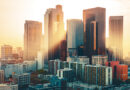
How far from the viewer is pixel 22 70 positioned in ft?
36.1

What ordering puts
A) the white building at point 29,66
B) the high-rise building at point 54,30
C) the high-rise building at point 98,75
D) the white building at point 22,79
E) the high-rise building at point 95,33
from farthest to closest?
the high-rise building at point 54,30 < the high-rise building at point 95,33 < the white building at point 29,66 < the high-rise building at point 98,75 < the white building at point 22,79

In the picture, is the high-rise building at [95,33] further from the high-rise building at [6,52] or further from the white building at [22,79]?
the white building at [22,79]

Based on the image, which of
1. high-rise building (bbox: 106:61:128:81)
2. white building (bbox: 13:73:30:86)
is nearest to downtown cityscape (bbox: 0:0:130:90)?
high-rise building (bbox: 106:61:128:81)

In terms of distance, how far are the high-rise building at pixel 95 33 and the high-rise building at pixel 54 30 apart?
81.9 inches

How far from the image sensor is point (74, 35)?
51.0 ft

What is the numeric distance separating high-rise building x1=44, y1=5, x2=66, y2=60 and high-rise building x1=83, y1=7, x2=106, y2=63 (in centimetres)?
208

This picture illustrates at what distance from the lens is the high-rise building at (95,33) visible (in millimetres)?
13992

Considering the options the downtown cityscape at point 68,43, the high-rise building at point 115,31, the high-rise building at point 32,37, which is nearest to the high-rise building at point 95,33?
the downtown cityscape at point 68,43

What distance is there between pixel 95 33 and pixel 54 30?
330 cm

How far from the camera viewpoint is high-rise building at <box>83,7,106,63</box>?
551 inches

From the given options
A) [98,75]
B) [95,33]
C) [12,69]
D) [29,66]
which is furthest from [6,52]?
[98,75]

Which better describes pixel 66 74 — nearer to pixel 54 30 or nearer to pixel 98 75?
pixel 98 75

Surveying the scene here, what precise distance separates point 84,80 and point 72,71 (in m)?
0.73

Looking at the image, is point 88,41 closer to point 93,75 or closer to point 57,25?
point 57,25
